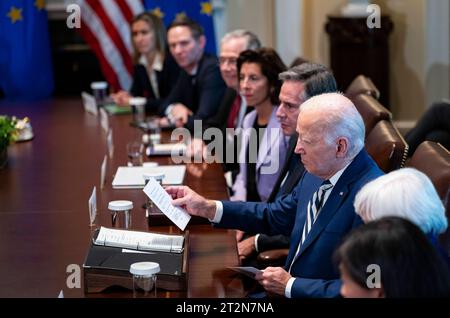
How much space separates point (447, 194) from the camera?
276cm

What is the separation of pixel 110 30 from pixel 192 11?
2.37 feet

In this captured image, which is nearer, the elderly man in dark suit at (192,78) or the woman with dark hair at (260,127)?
the woman with dark hair at (260,127)

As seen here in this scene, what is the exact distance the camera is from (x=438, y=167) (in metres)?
2.92

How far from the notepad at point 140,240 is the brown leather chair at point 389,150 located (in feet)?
2.96

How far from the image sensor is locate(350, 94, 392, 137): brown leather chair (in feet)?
12.9

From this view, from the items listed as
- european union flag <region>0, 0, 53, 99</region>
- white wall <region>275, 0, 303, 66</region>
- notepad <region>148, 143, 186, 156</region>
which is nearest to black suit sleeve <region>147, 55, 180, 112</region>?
white wall <region>275, 0, 303, 66</region>

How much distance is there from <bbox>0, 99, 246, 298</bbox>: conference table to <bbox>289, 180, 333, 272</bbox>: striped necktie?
24cm

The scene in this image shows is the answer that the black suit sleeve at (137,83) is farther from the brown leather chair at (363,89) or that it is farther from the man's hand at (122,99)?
the brown leather chair at (363,89)

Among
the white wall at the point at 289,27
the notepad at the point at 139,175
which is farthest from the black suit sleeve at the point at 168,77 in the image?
the notepad at the point at 139,175

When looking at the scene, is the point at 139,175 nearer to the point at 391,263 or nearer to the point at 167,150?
the point at 167,150

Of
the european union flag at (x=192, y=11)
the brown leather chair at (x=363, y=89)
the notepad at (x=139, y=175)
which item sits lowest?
the notepad at (x=139, y=175)

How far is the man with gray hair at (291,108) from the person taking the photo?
3506 mm
